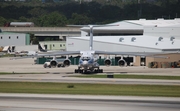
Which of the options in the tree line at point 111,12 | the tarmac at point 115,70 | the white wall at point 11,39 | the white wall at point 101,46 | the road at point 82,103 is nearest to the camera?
the road at point 82,103

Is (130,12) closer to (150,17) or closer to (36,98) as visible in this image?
(150,17)

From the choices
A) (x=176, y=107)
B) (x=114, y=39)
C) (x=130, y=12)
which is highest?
(x=130, y=12)

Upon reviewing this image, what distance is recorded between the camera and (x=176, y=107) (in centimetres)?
4119

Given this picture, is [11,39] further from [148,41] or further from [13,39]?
[148,41]

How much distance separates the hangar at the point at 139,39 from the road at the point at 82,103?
5004cm

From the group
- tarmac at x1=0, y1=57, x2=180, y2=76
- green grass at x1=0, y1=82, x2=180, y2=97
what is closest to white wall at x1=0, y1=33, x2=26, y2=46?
tarmac at x1=0, y1=57, x2=180, y2=76

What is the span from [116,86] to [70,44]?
64095mm

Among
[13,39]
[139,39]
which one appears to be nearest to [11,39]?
[13,39]

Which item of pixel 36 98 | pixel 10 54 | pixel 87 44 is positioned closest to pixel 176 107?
pixel 36 98

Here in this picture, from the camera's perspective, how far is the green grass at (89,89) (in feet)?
170

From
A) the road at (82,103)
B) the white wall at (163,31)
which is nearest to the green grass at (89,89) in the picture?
the road at (82,103)

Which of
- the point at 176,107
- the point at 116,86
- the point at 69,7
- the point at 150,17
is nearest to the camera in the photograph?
the point at 176,107

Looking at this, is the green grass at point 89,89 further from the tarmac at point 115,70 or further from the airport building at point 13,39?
the airport building at point 13,39

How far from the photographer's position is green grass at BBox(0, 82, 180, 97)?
51.7 m
